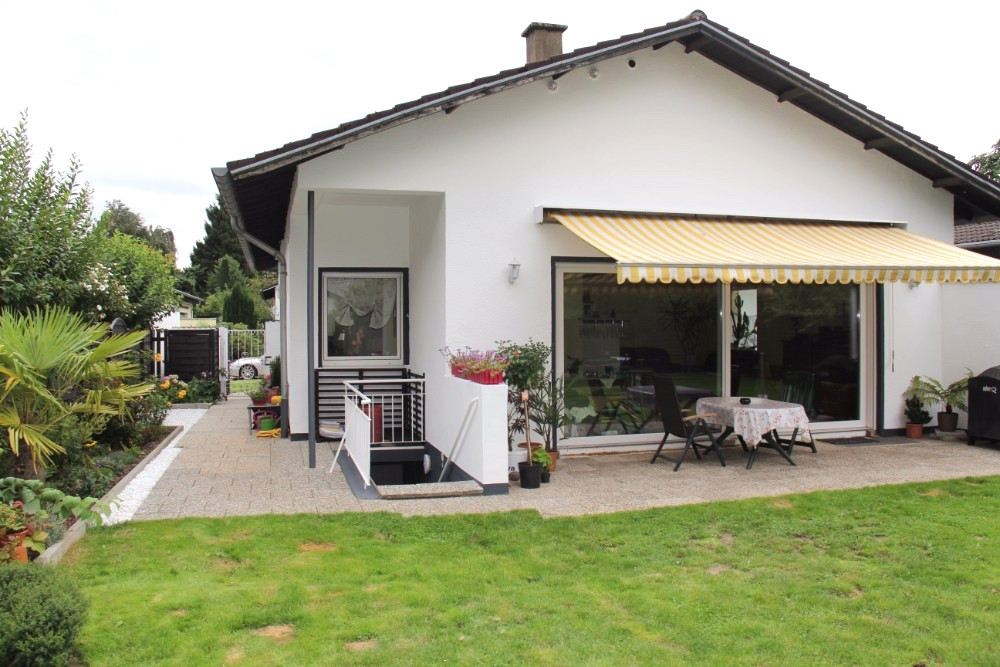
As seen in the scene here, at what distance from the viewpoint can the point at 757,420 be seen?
39.2 ft

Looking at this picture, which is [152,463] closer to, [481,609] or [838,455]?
[481,609]

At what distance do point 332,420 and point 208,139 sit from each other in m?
13.5

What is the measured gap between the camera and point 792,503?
391 inches

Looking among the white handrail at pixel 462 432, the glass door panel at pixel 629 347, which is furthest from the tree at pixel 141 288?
the glass door panel at pixel 629 347

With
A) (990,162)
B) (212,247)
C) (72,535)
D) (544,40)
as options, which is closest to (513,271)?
(544,40)

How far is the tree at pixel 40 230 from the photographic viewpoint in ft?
41.3

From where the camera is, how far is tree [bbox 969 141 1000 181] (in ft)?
131

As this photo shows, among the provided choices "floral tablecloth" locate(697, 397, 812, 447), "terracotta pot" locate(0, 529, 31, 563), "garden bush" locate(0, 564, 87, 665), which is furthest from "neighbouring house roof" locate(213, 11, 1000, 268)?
"garden bush" locate(0, 564, 87, 665)

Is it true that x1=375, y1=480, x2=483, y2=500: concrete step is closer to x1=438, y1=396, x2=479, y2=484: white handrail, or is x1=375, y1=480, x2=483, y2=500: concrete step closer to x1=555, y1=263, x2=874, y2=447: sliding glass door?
x1=438, y1=396, x2=479, y2=484: white handrail

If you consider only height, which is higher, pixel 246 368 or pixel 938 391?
pixel 938 391

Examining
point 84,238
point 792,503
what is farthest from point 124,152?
point 792,503

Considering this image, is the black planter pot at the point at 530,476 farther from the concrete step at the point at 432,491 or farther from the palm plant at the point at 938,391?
the palm plant at the point at 938,391

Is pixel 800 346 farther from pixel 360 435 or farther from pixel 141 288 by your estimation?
pixel 141 288

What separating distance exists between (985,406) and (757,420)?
4.81 metres
